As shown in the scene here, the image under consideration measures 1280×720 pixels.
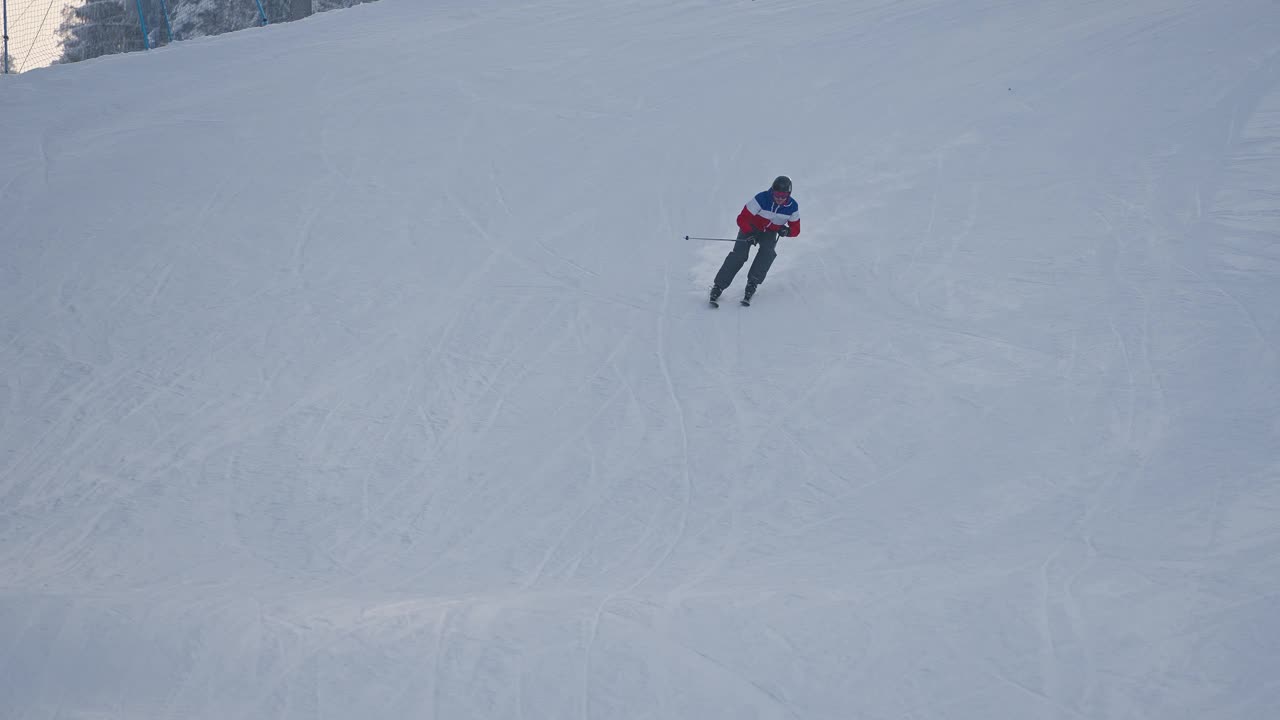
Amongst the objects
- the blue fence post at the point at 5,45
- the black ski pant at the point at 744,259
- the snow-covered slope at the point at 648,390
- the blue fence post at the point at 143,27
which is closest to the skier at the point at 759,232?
the black ski pant at the point at 744,259

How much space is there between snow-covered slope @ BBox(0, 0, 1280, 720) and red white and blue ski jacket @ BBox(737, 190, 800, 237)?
0.64 m

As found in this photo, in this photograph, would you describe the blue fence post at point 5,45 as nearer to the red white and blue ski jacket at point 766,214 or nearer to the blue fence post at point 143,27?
the blue fence post at point 143,27

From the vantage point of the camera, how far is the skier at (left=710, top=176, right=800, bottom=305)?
309 inches

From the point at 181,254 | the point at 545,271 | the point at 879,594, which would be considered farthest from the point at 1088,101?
the point at 181,254

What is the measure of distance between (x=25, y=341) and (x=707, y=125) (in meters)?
7.50

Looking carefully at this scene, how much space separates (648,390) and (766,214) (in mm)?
1985

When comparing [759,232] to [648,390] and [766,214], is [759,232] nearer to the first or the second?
[766,214]

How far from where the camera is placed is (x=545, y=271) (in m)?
8.62

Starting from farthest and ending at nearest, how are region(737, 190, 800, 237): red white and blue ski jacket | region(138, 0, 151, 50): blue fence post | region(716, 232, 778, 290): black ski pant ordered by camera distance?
region(138, 0, 151, 50): blue fence post → region(716, 232, 778, 290): black ski pant → region(737, 190, 800, 237): red white and blue ski jacket

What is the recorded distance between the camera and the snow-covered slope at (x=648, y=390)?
171 inches

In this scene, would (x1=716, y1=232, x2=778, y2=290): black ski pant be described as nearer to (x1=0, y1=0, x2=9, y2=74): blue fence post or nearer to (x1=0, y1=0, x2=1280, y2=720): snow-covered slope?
(x1=0, y1=0, x2=1280, y2=720): snow-covered slope

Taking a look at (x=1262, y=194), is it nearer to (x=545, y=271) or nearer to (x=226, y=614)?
(x=545, y=271)

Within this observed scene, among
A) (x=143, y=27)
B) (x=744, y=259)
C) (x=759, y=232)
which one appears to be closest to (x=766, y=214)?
(x=759, y=232)

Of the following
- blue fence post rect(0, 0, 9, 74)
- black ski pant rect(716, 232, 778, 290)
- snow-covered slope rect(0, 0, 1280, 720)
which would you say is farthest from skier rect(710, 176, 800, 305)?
blue fence post rect(0, 0, 9, 74)
